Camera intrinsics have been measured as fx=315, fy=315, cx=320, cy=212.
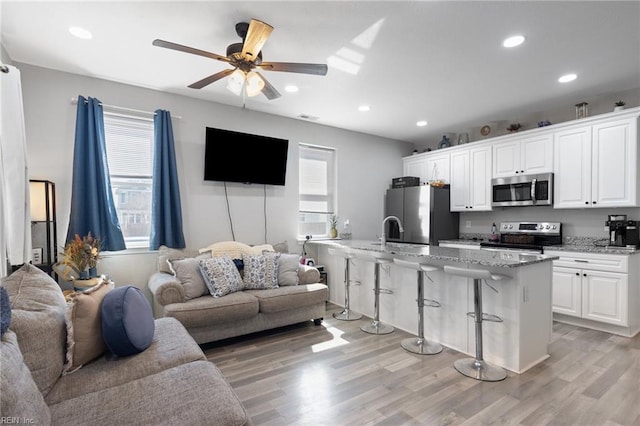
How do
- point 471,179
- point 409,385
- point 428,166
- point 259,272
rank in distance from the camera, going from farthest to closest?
point 428,166
point 471,179
point 259,272
point 409,385

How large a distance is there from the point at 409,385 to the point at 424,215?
3.23m

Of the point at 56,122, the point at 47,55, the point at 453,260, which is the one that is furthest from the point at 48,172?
the point at 453,260

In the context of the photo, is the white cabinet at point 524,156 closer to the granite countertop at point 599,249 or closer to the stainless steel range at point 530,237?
the stainless steel range at point 530,237

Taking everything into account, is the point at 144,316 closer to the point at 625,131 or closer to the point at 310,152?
the point at 310,152

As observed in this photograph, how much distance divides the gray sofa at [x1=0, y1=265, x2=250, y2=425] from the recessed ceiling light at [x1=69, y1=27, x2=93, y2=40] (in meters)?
1.94

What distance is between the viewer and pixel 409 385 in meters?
2.38

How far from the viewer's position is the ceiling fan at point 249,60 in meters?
2.17

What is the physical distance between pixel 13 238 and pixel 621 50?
5038 millimetres

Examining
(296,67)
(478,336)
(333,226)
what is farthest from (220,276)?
A: (478,336)

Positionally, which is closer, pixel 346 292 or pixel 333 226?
pixel 346 292

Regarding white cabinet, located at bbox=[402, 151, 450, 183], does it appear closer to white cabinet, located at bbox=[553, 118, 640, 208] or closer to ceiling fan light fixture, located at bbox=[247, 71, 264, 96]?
white cabinet, located at bbox=[553, 118, 640, 208]

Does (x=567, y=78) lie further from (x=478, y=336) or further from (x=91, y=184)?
(x=91, y=184)

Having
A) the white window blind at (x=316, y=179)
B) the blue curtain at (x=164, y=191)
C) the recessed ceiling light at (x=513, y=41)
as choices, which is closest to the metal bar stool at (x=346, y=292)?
the white window blind at (x=316, y=179)

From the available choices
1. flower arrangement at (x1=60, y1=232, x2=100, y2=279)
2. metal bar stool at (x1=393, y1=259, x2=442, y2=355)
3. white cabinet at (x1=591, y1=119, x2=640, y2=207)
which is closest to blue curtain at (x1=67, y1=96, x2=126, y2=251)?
flower arrangement at (x1=60, y1=232, x2=100, y2=279)
